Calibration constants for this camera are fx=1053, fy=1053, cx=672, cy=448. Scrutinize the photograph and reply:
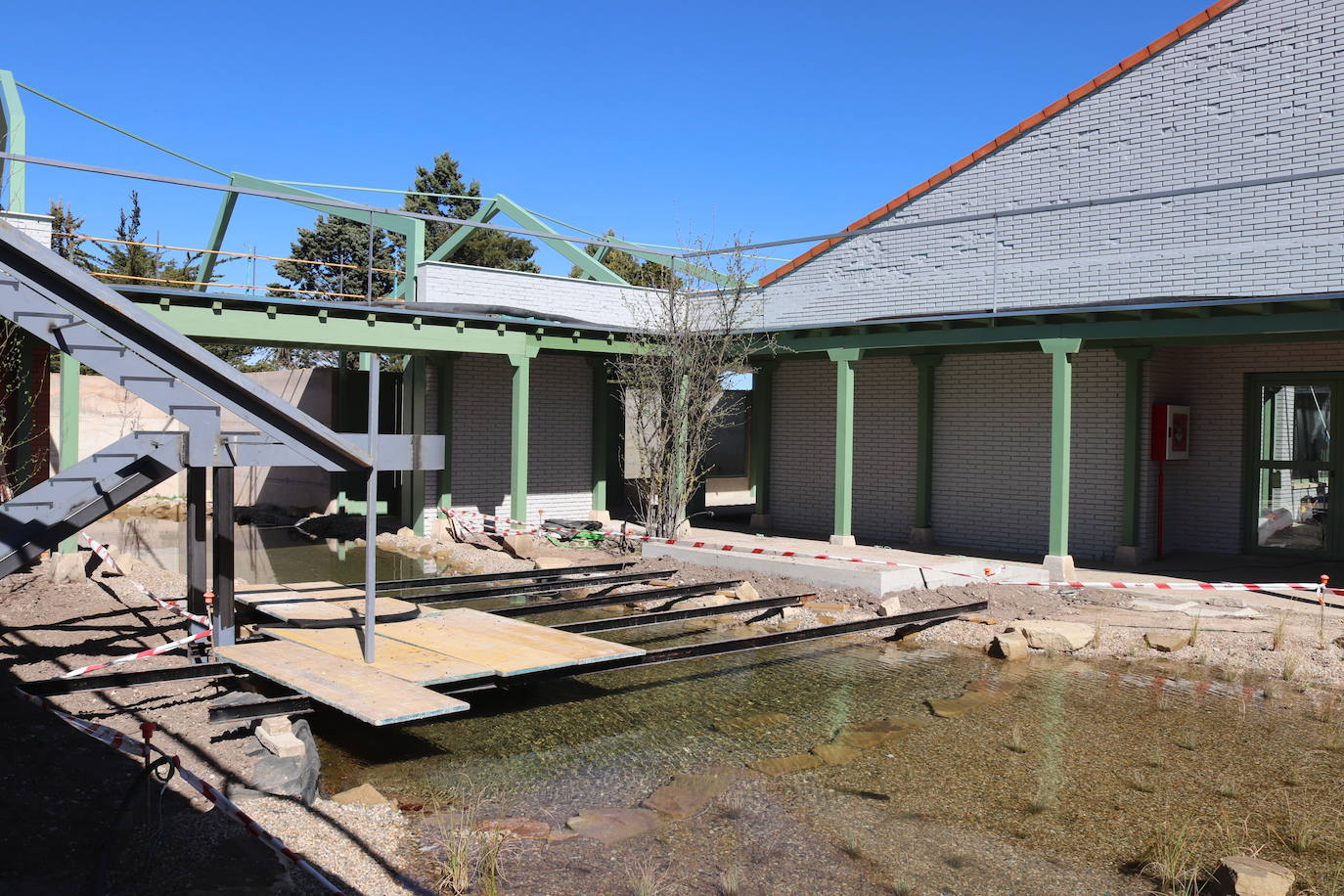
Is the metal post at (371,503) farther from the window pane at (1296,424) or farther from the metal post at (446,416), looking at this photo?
the window pane at (1296,424)

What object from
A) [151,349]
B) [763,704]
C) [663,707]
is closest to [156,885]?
[151,349]

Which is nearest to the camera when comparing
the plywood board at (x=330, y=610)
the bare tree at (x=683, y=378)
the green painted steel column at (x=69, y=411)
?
the plywood board at (x=330, y=610)

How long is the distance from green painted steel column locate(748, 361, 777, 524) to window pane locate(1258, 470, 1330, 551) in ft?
25.1

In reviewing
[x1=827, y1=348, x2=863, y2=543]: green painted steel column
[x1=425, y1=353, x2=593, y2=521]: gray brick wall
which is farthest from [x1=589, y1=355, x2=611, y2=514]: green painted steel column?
[x1=827, y1=348, x2=863, y2=543]: green painted steel column

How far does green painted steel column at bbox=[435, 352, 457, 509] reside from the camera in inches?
692

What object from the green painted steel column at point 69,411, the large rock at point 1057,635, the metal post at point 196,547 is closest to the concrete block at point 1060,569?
the large rock at point 1057,635

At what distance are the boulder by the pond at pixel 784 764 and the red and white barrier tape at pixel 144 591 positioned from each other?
422cm

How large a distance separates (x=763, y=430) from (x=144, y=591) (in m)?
11.2

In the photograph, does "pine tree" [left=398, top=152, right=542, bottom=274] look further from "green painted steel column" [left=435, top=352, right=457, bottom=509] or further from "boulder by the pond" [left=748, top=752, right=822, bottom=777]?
"boulder by the pond" [left=748, top=752, right=822, bottom=777]

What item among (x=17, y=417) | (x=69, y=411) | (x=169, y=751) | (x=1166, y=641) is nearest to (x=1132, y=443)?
(x=1166, y=641)

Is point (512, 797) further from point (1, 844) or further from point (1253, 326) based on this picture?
point (1253, 326)

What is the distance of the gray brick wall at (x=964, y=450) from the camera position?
47.8 ft

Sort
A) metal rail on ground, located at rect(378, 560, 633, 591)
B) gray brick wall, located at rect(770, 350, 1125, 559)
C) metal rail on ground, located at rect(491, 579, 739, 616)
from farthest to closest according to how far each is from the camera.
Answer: gray brick wall, located at rect(770, 350, 1125, 559), metal rail on ground, located at rect(378, 560, 633, 591), metal rail on ground, located at rect(491, 579, 739, 616)

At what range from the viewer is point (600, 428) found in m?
19.3
